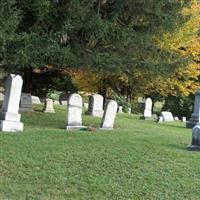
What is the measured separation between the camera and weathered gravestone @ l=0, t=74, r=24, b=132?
13770mm

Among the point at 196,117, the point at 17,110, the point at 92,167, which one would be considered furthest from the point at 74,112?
the point at 196,117

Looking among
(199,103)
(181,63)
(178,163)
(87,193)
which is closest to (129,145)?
(178,163)

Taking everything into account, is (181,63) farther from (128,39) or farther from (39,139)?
(39,139)

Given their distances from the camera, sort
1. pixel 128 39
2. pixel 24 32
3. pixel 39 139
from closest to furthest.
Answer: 1. pixel 39 139
2. pixel 24 32
3. pixel 128 39

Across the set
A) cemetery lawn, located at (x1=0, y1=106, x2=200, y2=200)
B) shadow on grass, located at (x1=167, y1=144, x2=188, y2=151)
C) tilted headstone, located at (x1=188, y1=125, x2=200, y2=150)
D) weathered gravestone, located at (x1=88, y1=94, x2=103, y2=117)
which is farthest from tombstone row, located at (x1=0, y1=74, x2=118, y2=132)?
weathered gravestone, located at (x1=88, y1=94, x2=103, y2=117)

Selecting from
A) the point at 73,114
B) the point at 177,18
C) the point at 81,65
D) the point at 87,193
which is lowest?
the point at 87,193

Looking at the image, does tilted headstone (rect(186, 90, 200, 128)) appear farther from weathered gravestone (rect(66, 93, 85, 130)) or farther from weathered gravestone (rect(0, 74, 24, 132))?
weathered gravestone (rect(0, 74, 24, 132))

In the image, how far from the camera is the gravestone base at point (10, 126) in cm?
1369

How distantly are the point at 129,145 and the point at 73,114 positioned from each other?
3.24 meters

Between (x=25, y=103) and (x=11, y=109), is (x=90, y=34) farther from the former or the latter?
(x=25, y=103)

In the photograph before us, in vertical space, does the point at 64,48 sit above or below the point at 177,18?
below

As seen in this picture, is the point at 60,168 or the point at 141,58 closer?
the point at 60,168

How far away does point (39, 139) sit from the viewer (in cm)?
1267

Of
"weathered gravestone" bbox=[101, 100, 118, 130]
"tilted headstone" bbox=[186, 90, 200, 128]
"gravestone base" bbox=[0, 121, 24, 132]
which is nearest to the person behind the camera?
"gravestone base" bbox=[0, 121, 24, 132]
